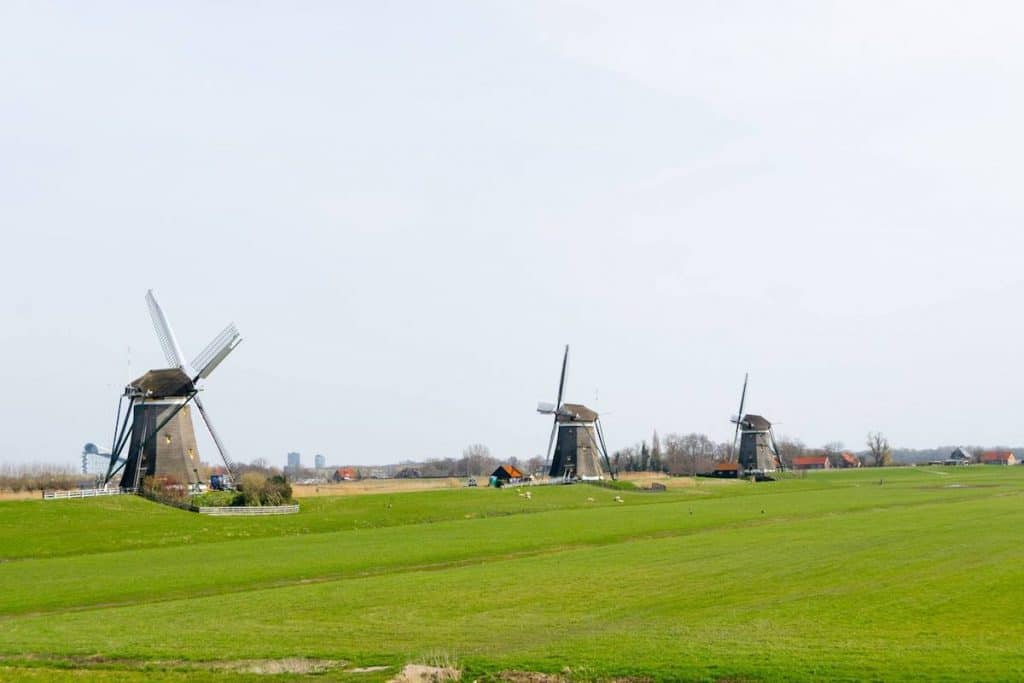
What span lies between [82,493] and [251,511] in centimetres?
1180

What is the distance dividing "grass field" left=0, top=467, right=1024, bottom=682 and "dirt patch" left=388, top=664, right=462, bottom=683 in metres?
0.36

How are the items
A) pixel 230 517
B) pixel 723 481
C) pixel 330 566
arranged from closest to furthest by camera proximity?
1. pixel 330 566
2. pixel 230 517
3. pixel 723 481

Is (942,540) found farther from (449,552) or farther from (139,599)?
(139,599)

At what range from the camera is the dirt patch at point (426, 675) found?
880 inches

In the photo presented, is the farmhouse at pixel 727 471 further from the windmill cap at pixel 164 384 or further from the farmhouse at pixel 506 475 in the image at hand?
the windmill cap at pixel 164 384

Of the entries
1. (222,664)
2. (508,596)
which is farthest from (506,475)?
(222,664)

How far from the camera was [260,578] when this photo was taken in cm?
4541

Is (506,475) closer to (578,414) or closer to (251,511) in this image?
(578,414)

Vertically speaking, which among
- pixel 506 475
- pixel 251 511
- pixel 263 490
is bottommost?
pixel 251 511

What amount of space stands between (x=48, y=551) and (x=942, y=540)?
156ft

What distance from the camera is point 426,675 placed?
74.4 feet

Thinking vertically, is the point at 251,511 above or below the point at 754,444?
below

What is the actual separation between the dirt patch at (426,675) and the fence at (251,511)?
55992 millimetres

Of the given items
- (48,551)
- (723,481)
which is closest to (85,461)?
(48,551)
